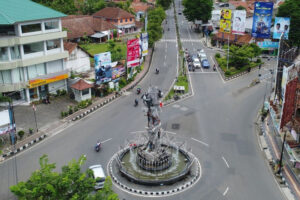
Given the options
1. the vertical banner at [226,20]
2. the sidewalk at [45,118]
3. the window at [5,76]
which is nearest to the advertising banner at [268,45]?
the vertical banner at [226,20]

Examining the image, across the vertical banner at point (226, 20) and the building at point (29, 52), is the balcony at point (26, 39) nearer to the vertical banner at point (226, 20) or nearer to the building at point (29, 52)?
the building at point (29, 52)

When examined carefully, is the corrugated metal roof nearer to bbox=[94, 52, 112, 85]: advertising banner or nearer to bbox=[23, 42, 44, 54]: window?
bbox=[23, 42, 44, 54]: window

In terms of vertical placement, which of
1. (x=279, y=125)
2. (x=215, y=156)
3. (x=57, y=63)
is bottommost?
(x=215, y=156)

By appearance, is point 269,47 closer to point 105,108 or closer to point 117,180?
point 105,108

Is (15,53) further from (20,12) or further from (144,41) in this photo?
(144,41)

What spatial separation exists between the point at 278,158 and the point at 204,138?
8203mm

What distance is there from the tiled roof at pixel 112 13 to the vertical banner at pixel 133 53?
1485 inches

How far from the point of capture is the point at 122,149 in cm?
3741

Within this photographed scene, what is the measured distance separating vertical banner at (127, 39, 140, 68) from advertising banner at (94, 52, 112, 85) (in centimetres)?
539

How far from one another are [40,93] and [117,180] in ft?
76.3

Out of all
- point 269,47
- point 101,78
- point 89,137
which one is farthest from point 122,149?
point 269,47

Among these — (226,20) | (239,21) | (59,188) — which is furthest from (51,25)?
(239,21)

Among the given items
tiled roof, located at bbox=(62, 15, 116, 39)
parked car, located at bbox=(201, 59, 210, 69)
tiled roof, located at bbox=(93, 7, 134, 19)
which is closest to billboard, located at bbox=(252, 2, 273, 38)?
parked car, located at bbox=(201, 59, 210, 69)

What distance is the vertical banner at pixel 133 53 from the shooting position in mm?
56037
